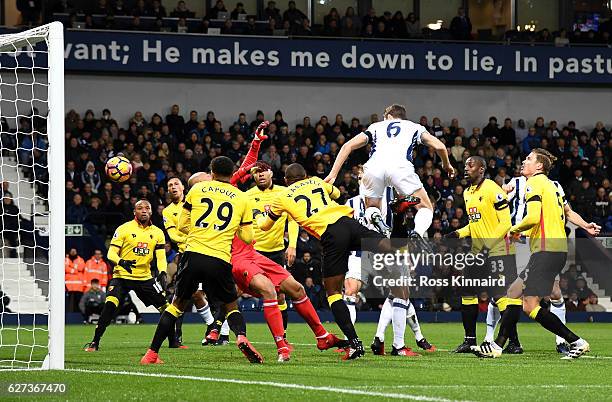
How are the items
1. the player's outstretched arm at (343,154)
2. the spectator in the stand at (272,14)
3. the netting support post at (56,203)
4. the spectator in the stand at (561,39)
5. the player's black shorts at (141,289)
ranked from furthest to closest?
the spectator in the stand at (561,39) < the spectator in the stand at (272,14) < the player's black shorts at (141,289) < the player's outstretched arm at (343,154) < the netting support post at (56,203)

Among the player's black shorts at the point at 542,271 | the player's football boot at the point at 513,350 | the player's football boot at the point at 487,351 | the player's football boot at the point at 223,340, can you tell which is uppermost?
the player's black shorts at the point at 542,271

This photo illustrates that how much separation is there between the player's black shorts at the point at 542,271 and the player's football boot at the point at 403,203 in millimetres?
1462

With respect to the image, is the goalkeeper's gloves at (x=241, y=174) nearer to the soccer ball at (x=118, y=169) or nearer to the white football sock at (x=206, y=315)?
the soccer ball at (x=118, y=169)

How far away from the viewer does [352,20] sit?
33.6 m

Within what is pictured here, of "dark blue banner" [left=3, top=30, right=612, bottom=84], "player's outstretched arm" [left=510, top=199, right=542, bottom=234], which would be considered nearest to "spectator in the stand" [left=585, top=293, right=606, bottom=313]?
"dark blue banner" [left=3, top=30, right=612, bottom=84]

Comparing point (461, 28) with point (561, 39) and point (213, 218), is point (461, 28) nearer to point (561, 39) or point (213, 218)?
point (561, 39)

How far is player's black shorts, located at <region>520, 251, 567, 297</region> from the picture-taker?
475 inches

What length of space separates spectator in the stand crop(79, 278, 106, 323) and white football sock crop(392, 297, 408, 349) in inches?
481

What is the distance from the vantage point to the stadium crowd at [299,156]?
25844 millimetres

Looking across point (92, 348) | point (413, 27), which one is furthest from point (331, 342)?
point (413, 27)

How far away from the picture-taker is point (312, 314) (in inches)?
471

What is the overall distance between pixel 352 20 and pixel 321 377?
25.3m

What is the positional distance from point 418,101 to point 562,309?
69.3 feet

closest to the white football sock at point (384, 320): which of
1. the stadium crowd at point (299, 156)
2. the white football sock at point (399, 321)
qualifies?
the white football sock at point (399, 321)
